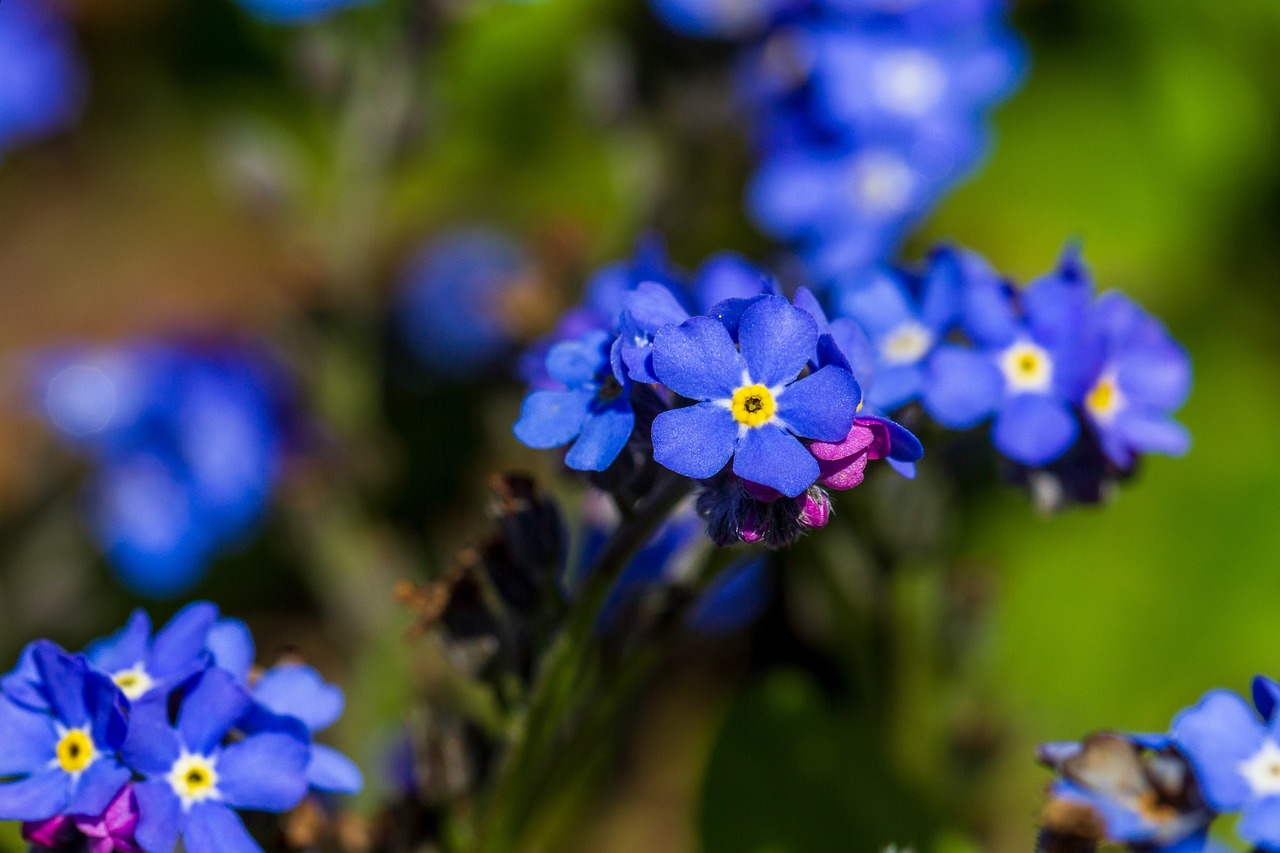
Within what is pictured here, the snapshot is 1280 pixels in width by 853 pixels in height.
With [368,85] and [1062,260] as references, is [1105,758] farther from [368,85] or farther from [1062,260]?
[368,85]

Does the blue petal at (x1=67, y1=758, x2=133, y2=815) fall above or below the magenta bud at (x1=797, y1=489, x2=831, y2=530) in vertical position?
below

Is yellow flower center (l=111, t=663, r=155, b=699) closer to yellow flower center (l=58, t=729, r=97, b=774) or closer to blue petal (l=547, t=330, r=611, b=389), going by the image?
yellow flower center (l=58, t=729, r=97, b=774)

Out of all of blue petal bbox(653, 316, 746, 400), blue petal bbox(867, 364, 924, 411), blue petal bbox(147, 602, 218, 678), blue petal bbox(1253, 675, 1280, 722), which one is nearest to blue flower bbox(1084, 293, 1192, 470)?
blue petal bbox(867, 364, 924, 411)

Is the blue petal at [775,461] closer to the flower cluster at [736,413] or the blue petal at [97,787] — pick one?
the flower cluster at [736,413]

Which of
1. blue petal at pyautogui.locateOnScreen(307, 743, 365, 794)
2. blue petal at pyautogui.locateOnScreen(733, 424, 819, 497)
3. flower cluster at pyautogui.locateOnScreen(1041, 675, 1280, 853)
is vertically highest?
blue petal at pyautogui.locateOnScreen(733, 424, 819, 497)

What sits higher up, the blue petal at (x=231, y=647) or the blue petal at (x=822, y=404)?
the blue petal at (x=822, y=404)

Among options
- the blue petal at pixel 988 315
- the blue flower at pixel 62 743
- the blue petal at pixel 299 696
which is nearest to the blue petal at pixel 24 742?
the blue flower at pixel 62 743

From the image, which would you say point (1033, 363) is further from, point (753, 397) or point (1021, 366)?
point (753, 397)

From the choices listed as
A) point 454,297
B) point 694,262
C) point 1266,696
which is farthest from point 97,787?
point 454,297
